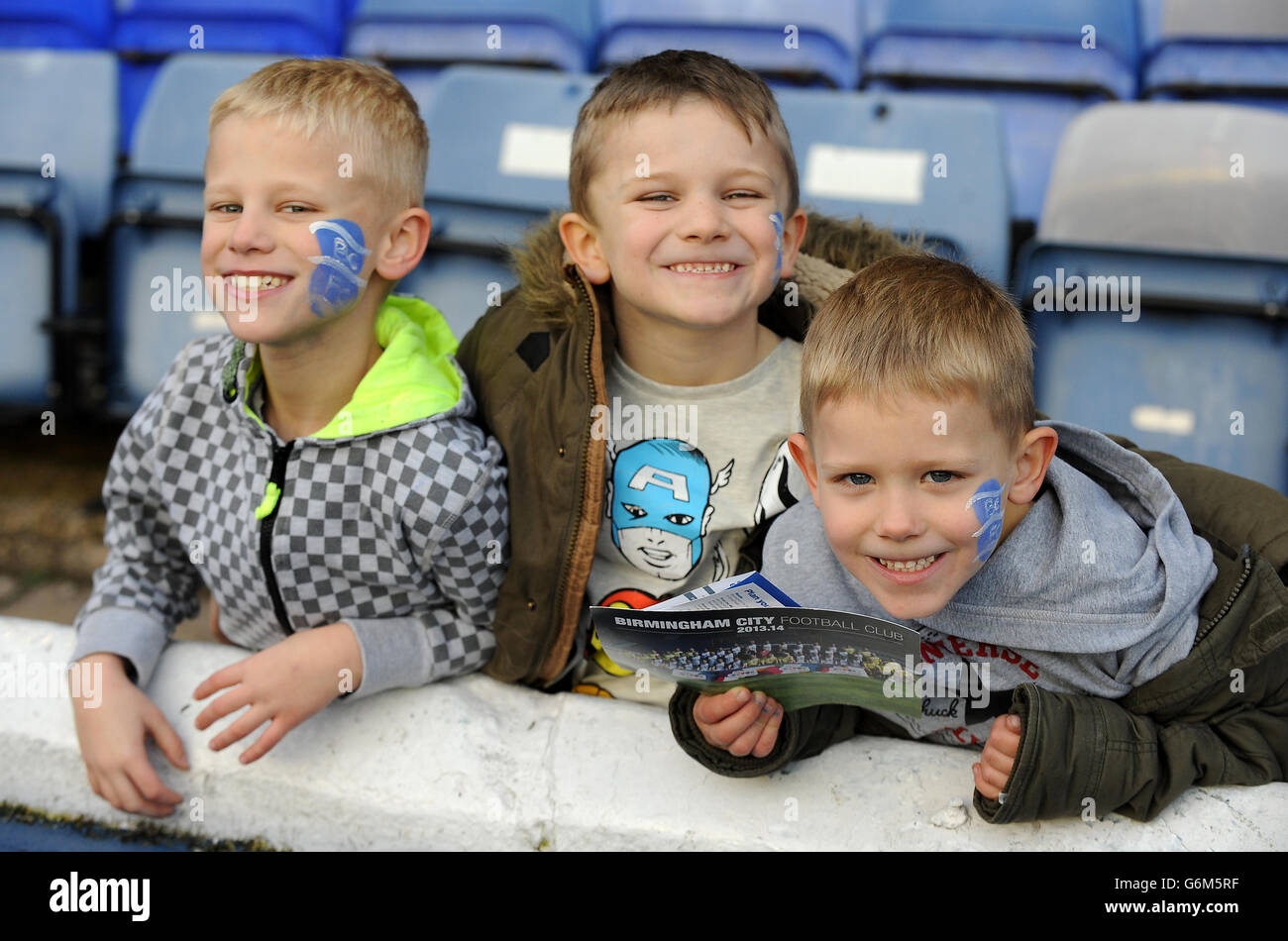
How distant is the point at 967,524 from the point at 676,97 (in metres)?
0.74

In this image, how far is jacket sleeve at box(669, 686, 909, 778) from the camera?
154cm

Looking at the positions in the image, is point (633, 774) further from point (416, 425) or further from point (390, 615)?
point (416, 425)

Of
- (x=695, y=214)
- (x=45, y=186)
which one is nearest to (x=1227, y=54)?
(x=695, y=214)

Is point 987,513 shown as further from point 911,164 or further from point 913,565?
point 911,164

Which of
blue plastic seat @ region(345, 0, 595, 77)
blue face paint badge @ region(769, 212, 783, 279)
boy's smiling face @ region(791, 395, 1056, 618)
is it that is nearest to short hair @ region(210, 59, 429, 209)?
blue face paint badge @ region(769, 212, 783, 279)

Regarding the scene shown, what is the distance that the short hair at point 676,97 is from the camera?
166 cm

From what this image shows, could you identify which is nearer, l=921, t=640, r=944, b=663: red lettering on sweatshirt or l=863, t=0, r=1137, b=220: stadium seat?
l=921, t=640, r=944, b=663: red lettering on sweatshirt

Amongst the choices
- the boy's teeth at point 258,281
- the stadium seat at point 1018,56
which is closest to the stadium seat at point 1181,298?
the stadium seat at point 1018,56

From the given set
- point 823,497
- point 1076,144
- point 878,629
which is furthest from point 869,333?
point 1076,144

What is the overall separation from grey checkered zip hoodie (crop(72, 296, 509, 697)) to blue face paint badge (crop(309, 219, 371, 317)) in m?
0.11

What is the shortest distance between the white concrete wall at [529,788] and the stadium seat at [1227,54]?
3.12m

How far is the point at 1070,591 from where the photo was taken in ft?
4.72

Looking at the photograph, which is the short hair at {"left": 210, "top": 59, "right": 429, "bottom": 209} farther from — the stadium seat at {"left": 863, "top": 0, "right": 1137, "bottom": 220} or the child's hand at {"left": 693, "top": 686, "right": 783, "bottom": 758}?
the stadium seat at {"left": 863, "top": 0, "right": 1137, "bottom": 220}

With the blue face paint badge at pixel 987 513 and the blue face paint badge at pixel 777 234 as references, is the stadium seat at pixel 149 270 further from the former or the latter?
the blue face paint badge at pixel 987 513
